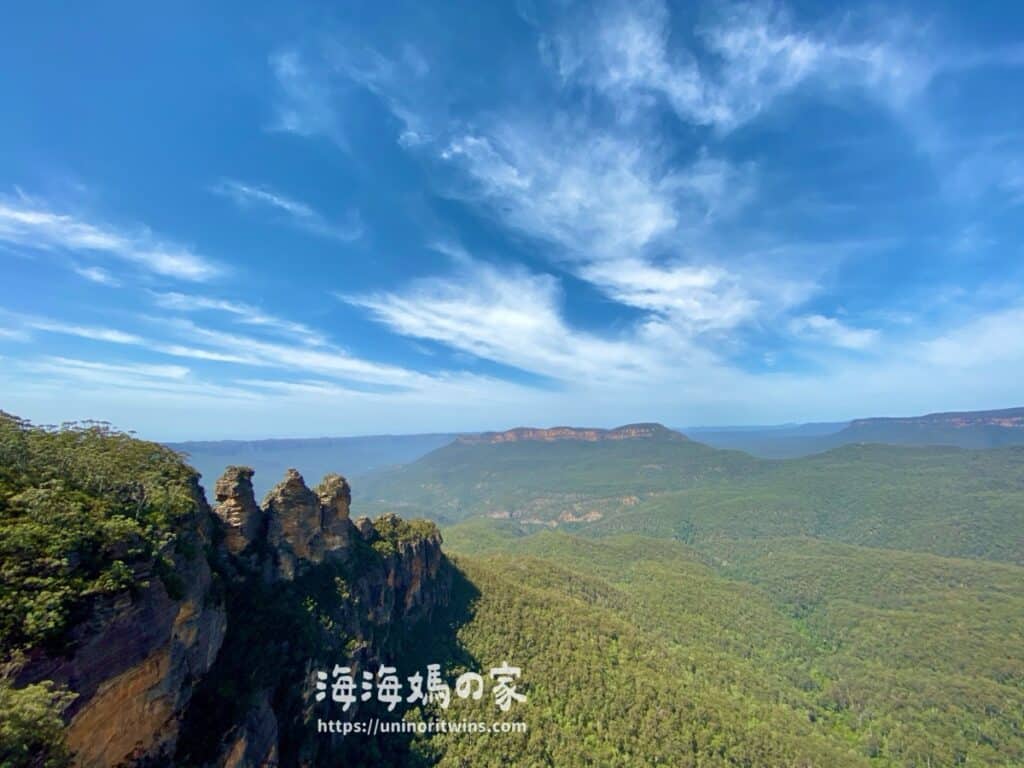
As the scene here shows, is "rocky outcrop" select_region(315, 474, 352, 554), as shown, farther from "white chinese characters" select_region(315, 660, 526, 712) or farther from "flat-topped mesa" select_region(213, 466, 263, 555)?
"white chinese characters" select_region(315, 660, 526, 712)

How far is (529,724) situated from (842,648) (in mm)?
90059

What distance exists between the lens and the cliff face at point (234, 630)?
15555mm

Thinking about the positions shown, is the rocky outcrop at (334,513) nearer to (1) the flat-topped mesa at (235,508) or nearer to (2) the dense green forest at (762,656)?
(1) the flat-topped mesa at (235,508)

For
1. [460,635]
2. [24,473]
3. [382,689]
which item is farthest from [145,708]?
[460,635]

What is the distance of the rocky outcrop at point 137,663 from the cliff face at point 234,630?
5cm

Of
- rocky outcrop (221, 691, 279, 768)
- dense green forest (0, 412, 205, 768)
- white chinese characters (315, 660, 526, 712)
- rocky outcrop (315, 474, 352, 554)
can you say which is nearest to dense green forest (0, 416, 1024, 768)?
dense green forest (0, 412, 205, 768)

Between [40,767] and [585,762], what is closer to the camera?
[40,767]

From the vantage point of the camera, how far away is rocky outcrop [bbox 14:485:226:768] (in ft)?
47.2

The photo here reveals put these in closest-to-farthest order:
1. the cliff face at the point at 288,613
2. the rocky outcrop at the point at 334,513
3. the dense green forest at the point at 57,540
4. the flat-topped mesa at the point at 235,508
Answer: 1. the dense green forest at the point at 57,540
2. the cliff face at the point at 288,613
3. the flat-topped mesa at the point at 235,508
4. the rocky outcrop at the point at 334,513

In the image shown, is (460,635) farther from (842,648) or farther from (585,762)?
(842,648)

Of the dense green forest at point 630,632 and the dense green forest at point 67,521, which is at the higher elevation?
the dense green forest at point 67,521

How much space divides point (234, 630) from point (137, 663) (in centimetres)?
1243

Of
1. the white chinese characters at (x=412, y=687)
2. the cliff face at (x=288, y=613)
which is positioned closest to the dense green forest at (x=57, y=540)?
the cliff face at (x=288, y=613)

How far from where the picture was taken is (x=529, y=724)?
1656 inches
